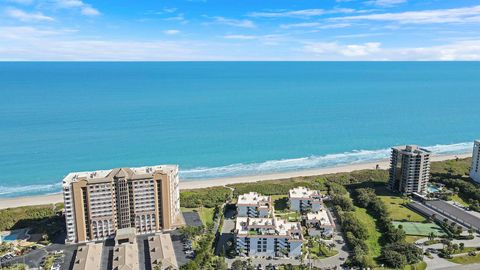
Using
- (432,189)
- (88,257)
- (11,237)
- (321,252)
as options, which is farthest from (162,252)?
(432,189)

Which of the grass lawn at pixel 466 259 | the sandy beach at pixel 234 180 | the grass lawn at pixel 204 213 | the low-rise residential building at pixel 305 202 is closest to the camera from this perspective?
the grass lawn at pixel 466 259

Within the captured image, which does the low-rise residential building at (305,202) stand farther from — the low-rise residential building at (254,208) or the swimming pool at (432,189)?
the swimming pool at (432,189)

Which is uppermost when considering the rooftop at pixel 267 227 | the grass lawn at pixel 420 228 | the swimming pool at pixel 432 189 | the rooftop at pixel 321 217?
the rooftop at pixel 267 227

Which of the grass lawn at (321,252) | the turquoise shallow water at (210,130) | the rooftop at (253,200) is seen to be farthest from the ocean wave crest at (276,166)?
the grass lawn at (321,252)

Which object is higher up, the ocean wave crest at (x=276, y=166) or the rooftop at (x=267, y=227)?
the rooftop at (x=267, y=227)

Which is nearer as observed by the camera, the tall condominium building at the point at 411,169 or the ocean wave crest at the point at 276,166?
the tall condominium building at the point at 411,169

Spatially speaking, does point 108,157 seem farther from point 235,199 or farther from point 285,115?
point 285,115

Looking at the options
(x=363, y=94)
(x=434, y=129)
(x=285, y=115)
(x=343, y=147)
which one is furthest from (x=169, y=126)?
(x=363, y=94)
